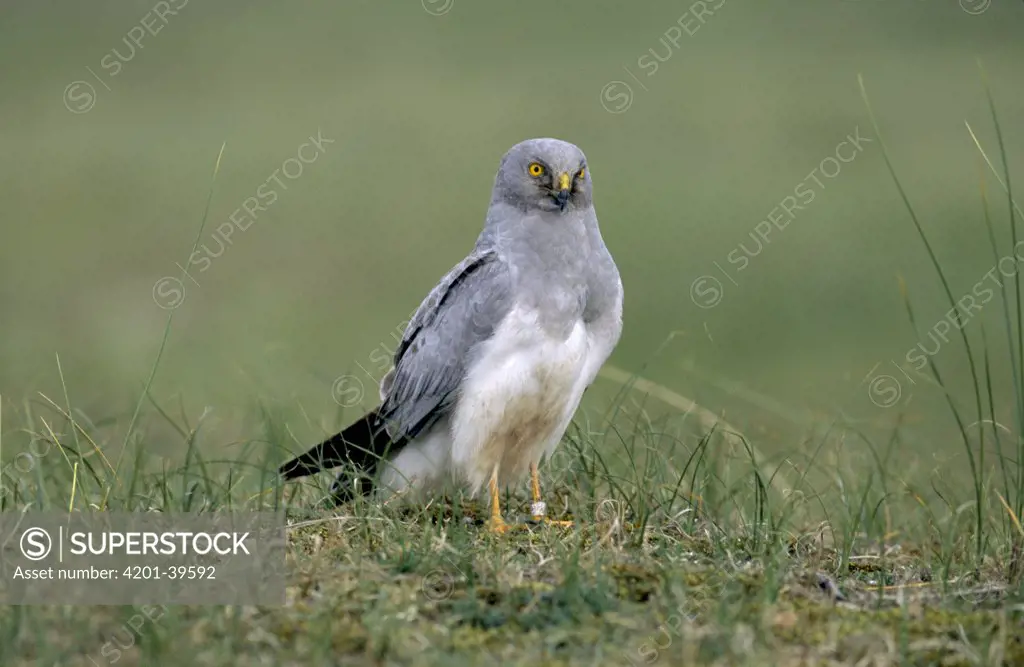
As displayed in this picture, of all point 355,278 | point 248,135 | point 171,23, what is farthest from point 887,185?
point 171,23

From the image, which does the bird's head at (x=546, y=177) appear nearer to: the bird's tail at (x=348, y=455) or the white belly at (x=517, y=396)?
the white belly at (x=517, y=396)

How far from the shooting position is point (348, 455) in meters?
5.17

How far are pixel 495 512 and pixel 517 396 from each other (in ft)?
1.61

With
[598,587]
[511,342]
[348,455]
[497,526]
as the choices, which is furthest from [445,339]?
[598,587]

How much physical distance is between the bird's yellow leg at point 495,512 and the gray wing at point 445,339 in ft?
1.35

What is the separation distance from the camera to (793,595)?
12.6 ft

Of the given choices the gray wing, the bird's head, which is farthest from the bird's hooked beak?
the gray wing

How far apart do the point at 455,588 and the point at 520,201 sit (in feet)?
6.79

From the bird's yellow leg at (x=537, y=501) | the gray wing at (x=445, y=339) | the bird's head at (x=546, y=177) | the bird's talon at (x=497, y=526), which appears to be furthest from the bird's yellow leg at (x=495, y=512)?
the bird's head at (x=546, y=177)

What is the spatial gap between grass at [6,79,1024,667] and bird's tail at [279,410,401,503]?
96 mm

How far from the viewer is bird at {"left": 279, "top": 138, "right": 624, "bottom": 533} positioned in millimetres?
5176

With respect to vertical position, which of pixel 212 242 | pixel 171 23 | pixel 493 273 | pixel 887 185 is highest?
pixel 171 23

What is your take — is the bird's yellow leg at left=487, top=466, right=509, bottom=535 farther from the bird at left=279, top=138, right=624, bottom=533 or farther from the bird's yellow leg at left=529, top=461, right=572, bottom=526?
the bird's yellow leg at left=529, top=461, right=572, bottom=526

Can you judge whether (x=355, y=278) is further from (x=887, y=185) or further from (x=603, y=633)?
(x=603, y=633)
